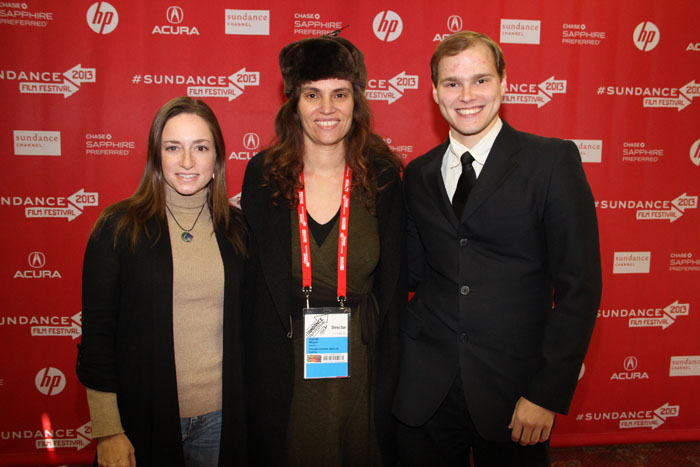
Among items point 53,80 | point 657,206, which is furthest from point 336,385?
point 657,206

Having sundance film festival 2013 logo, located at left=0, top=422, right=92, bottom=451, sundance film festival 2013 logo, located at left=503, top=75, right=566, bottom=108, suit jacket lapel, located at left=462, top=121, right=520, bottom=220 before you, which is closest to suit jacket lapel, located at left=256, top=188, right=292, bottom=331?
suit jacket lapel, located at left=462, top=121, right=520, bottom=220

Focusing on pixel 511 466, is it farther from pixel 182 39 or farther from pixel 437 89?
pixel 182 39

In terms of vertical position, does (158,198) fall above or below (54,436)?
above

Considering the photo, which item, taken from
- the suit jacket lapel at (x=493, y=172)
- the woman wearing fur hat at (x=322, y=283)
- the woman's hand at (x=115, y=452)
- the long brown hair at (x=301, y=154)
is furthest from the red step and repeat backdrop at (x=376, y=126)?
the woman's hand at (x=115, y=452)

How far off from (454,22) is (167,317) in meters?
2.62

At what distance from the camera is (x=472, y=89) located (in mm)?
1602

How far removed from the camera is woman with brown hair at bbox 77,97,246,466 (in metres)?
1.54

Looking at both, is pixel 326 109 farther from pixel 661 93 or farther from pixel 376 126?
pixel 661 93

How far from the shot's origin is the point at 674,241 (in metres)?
3.27

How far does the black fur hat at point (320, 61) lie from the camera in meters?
1.84

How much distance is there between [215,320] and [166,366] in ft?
0.72

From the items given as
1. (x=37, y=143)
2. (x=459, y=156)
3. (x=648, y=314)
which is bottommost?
(x=648, y=314)

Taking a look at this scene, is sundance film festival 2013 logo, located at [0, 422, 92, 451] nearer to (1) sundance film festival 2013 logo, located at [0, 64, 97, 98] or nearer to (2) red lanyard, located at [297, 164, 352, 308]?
(1) sundance film festival 2013 logo, located at [0, 64, 97, 98]

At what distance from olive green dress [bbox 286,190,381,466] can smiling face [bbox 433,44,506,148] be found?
1.86 feet
